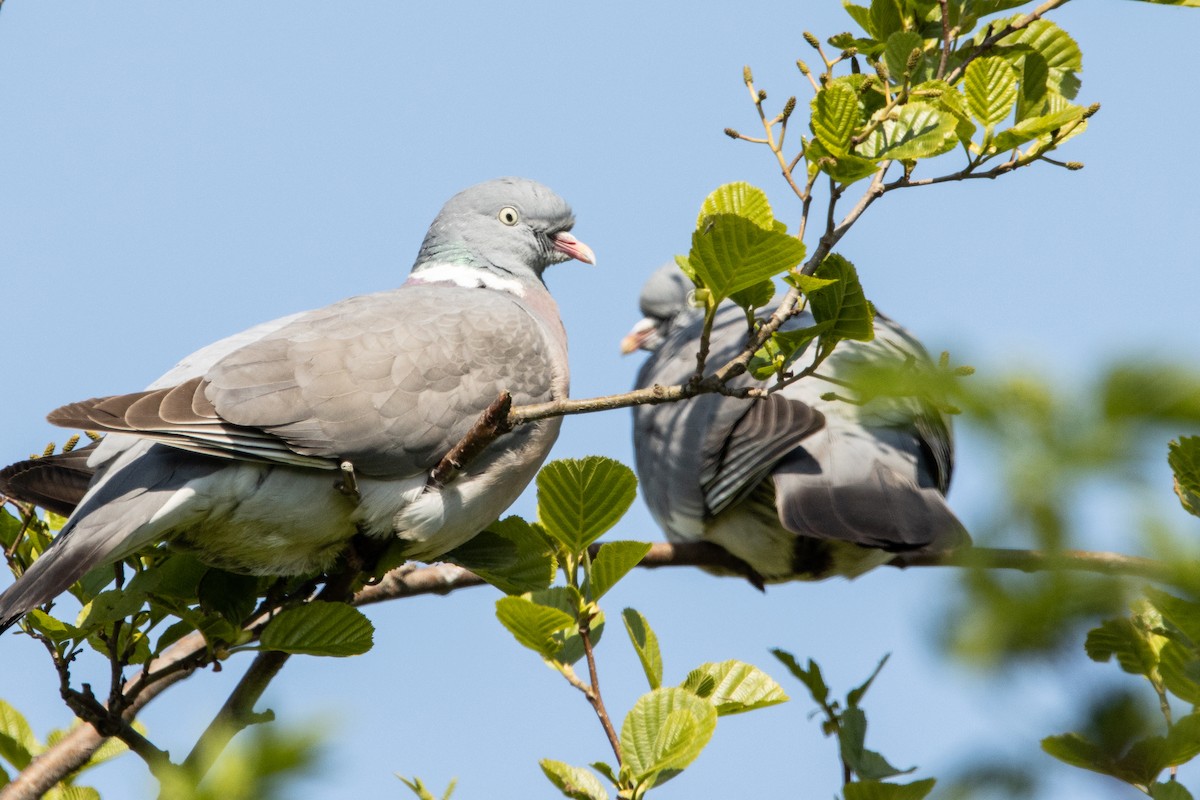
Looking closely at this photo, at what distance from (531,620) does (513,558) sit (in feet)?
1.88

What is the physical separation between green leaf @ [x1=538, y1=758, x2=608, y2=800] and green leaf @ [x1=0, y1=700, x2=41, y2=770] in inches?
58.2

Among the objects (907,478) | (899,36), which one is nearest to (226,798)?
(899,36)

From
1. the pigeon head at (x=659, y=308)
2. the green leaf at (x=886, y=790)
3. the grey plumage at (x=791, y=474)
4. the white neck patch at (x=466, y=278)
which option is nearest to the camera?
the green leaf at (x=886, y=790)

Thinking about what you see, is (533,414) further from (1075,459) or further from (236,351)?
(1075,459)

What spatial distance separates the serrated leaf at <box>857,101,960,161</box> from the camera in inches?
96.0

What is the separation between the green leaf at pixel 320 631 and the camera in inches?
104

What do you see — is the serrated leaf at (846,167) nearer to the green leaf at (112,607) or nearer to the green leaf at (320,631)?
the green leaf at (320,631)

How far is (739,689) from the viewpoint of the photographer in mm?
2545

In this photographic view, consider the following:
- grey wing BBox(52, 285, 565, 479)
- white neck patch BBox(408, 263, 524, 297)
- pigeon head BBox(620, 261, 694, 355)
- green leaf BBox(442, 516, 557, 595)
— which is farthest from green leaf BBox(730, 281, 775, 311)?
pigeon head BBox(620, 261, 694, 355)

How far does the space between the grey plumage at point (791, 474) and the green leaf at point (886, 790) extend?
183 cm

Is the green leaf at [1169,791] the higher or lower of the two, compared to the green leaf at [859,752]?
higher

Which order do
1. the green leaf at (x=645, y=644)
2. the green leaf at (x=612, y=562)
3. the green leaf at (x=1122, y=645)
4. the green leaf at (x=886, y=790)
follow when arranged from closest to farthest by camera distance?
the green leaf at (x=1122, y=645), the green leaf at (x=886, y=790), the green leaf at (x=645, y=644), the green leaf at (x=612, y=562)

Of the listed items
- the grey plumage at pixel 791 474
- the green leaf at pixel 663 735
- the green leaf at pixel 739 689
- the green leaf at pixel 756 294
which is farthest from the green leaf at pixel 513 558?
the grey plumage at pixel 791 474

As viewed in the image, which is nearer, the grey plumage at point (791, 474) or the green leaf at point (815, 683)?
the green leaf at point (815, 683)
